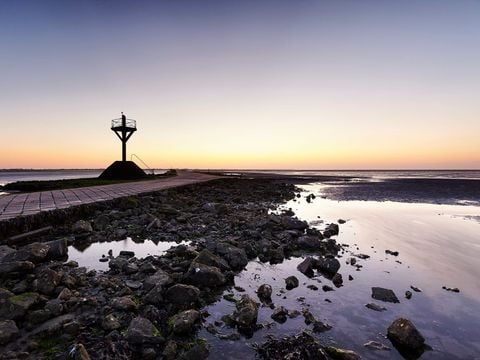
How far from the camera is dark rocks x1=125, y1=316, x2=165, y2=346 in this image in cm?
356

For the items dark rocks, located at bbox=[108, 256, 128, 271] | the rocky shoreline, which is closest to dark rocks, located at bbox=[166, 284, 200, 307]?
the rocky shoreline

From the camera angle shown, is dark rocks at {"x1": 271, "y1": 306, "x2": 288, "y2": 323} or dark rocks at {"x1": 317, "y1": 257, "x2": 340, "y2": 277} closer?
dark rocks at {"x1": 271, "y1": 306, "x2": 288, "y2": 323}

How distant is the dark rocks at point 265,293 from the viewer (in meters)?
5.13

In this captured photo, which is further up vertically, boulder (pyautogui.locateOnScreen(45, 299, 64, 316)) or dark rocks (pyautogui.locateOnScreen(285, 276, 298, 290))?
boulder (pyautogui.locateOnScreen(45, 299, 64, 316))

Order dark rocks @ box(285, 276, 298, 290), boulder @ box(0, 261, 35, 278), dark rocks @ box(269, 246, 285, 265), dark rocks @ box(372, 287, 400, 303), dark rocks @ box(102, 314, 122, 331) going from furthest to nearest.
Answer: dark rocks @ box(269, 246, 285, 265) < dark rocks @ box(285, 276, 298, 290) < dark rocks @ box(372, 287, 400, 303) < boulder @ box(0, 261, 35, 278) < dark rocks @ box(102, 314, 122, 331)

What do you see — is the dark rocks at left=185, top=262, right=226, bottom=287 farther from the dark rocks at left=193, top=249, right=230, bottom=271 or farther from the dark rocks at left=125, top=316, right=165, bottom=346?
the dark rocks at left=125, top=316, right=165, bottom=346

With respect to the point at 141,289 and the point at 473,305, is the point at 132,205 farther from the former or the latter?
the point at 473,305

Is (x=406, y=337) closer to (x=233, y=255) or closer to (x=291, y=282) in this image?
(x=291, y=282)

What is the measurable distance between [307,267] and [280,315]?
2.32 m

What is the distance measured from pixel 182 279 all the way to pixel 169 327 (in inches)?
56.3

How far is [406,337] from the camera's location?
3896mm

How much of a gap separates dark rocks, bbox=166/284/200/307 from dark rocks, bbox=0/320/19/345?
1.95 meters

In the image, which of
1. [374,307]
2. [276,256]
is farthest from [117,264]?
[374,307]

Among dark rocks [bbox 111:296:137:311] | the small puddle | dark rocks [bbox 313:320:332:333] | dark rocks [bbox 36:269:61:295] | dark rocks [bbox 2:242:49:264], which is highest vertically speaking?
dark rocks [bbox 2:242:49:264]
